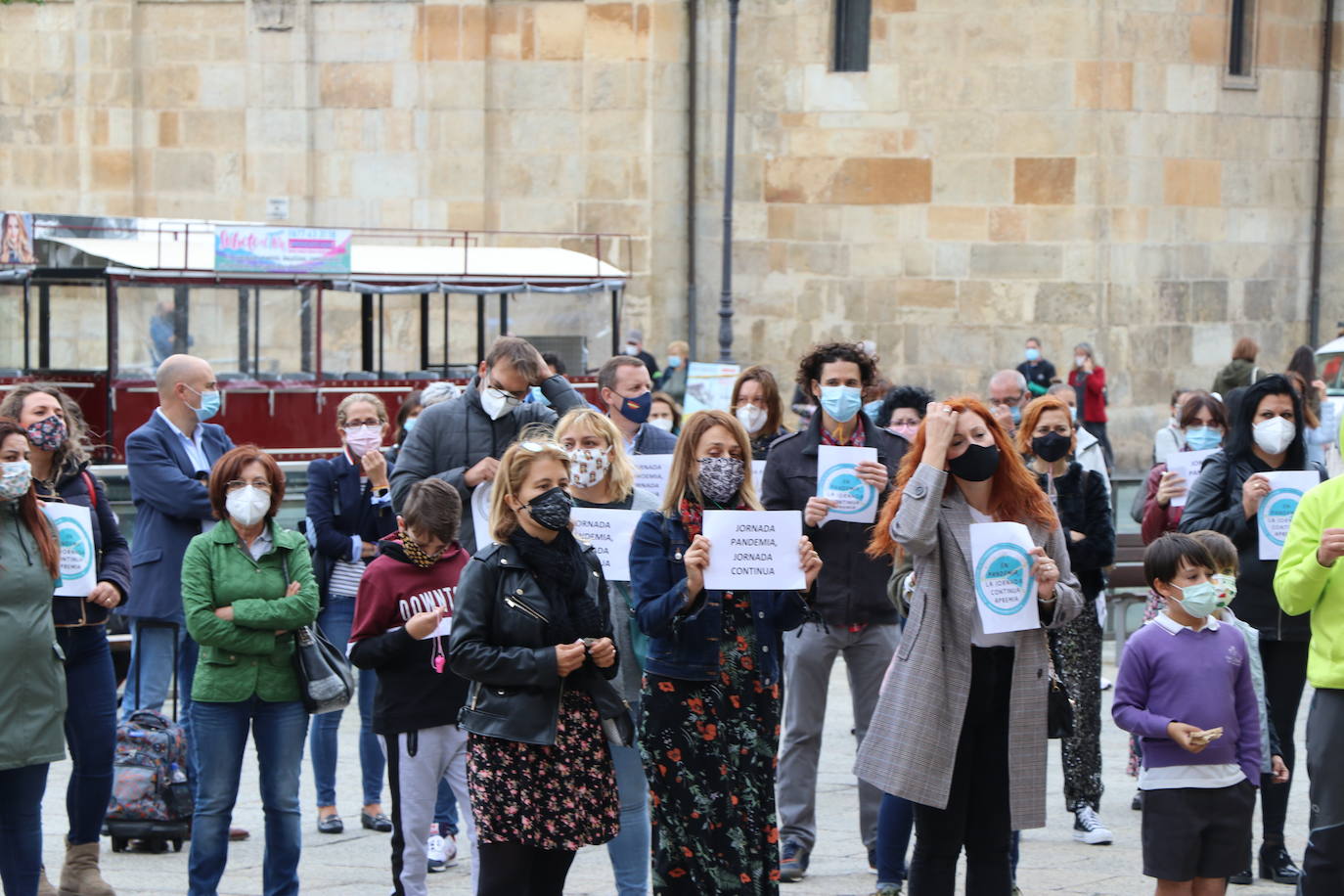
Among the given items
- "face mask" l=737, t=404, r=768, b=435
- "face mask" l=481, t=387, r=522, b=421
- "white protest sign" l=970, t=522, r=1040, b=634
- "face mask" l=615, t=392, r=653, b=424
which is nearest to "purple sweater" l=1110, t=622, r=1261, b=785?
"white protest sign" l=970, t=522, r=1040, b=634

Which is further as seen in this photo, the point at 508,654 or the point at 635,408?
the point at 635,408

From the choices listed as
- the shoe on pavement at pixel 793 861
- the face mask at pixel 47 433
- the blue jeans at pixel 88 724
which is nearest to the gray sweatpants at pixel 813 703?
the shoe on pavement at pixel 793 861

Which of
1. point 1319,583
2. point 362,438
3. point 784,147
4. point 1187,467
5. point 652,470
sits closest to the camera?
point 1319,583

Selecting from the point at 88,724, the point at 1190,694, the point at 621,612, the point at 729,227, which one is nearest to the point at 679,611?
the point at 621,612

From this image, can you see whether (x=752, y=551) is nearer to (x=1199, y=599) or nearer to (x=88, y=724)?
(x=1199, y=599)

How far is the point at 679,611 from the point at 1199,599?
71.0 inches

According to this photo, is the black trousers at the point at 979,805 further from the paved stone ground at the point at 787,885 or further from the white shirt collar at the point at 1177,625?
the paved stone ground at the point at 787,885

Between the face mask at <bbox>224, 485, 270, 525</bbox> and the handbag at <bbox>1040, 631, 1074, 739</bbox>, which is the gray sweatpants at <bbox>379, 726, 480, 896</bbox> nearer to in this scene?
the face mask at <bbox>224, 485, 270, 525</bbox>

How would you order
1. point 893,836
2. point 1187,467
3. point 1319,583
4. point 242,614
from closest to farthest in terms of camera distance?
point 1319,583
point 242,614
point 893,836
point 1187,467

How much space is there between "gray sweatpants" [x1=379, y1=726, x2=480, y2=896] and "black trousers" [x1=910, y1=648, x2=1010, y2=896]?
173cm

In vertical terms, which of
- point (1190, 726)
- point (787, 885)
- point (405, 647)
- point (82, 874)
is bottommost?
point (787, 885)

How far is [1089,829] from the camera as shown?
28.5 feet

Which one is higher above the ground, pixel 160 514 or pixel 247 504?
pixel 247 504

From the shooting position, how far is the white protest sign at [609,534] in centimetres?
724
